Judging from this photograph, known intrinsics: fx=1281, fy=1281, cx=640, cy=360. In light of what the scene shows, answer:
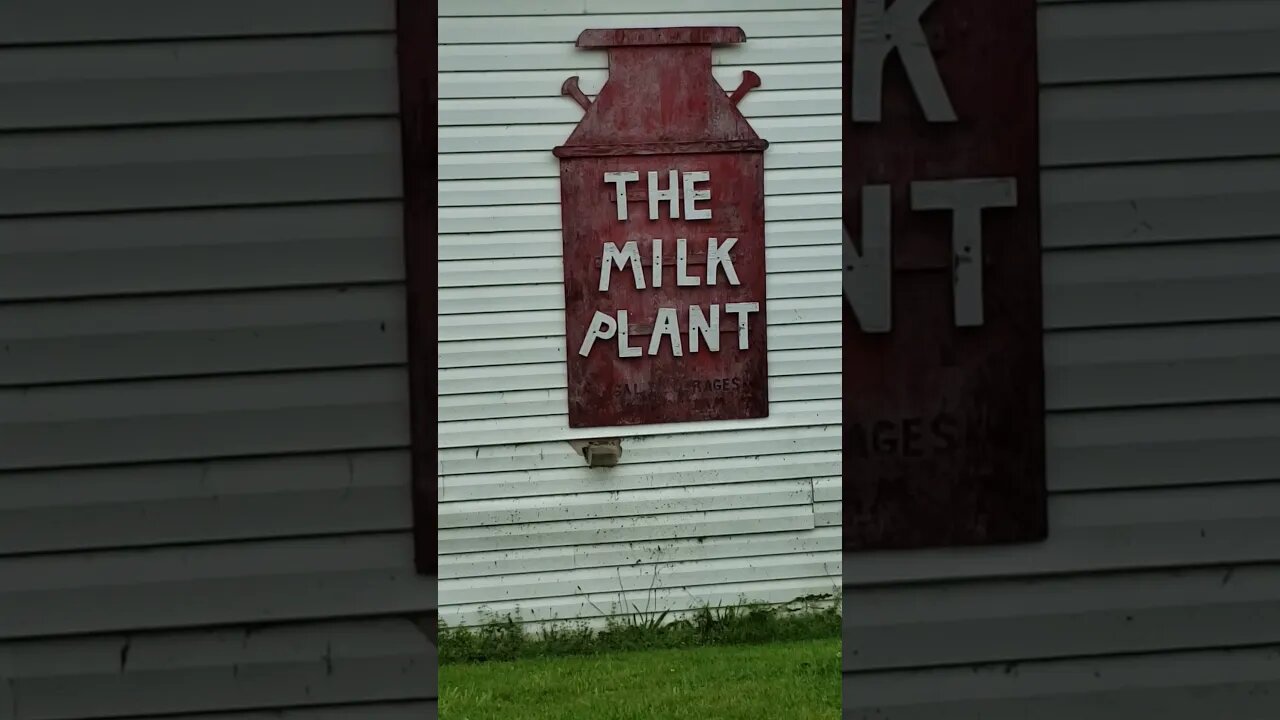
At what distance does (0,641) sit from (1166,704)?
64.7 inches

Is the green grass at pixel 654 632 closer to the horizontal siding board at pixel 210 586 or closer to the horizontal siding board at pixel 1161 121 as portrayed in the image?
the horizontal siding board at pixel 210 586

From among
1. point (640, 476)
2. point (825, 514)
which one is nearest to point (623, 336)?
point (640, 476)

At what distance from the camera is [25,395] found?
5.60ft

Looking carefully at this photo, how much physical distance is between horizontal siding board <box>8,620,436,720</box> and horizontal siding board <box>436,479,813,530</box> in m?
2.36

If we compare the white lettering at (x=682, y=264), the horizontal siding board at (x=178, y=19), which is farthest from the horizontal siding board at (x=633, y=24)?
the horizontal siding board at (x=178, y=19)

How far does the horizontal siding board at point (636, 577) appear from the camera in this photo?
424 cm

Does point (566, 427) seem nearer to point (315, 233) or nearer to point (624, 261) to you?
point (624, 261)

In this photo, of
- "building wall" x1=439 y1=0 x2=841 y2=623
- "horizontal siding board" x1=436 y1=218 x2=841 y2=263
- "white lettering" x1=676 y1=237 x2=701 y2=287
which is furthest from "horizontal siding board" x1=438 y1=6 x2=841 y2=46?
"white lettering" x1=676 y1=237 x2=701 y2=287

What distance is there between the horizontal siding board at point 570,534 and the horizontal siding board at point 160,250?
2.53 metres

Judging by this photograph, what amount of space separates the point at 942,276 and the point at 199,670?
3.83 feet

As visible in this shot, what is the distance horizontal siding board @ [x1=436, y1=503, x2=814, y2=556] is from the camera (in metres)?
4.21

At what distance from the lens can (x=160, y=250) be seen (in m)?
1.69

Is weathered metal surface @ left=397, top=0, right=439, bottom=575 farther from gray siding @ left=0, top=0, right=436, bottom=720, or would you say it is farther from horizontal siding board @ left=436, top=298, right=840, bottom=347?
horizontal siding board @ left=436, top=298, right=840, bottom=347

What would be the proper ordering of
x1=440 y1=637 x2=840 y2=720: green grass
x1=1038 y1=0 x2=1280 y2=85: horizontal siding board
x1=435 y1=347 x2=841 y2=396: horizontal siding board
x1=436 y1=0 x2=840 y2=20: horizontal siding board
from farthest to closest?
x1=435 y1=347 x2=841 y2=396: horizontal siding board, x1=436 y1=0 x2=840 y2=20: horizontal siding board, x1=440 y1=637 x2=840 y2=720: green grass, x1=1038 y1=0 x2=1280 y2=85: horizontal siding board
